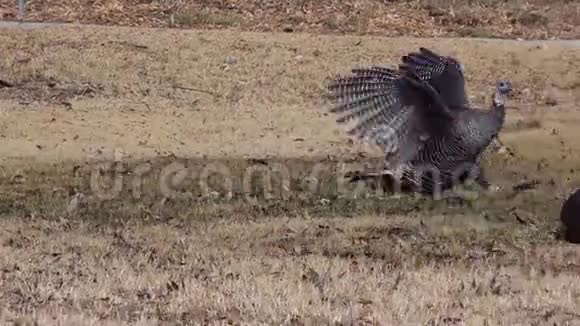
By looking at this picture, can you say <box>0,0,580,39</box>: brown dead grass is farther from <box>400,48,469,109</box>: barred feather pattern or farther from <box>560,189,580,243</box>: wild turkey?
<box>560,189,580,243</box>: wild turkey

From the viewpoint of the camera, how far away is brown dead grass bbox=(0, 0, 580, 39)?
62.8 feet

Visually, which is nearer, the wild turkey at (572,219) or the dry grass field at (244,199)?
the dry grass field at (244,199)

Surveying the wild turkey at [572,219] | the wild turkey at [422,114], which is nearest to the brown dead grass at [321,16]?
the wild turkey at [422,114]

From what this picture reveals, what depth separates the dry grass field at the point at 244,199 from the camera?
5.93 metres

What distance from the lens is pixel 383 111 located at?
31.5 feet

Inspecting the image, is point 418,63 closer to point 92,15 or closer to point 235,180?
point 235,180

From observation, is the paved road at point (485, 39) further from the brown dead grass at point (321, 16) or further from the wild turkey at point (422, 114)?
the wild turkey at point (422, 114)

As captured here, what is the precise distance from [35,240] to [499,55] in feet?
33.5

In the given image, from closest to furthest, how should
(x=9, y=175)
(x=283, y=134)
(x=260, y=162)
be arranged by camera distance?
(x=9, y=175) < (x=260, y=162) < (x=283, y=134)

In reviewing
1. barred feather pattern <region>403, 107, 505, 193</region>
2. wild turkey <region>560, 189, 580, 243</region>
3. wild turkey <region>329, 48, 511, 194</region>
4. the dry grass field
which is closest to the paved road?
the dry grass field

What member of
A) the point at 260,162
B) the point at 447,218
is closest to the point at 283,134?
the point at 260,162

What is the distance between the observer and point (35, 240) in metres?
8.23

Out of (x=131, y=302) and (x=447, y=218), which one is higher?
(x=131, y=302)

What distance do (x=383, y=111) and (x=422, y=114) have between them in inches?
12.6
